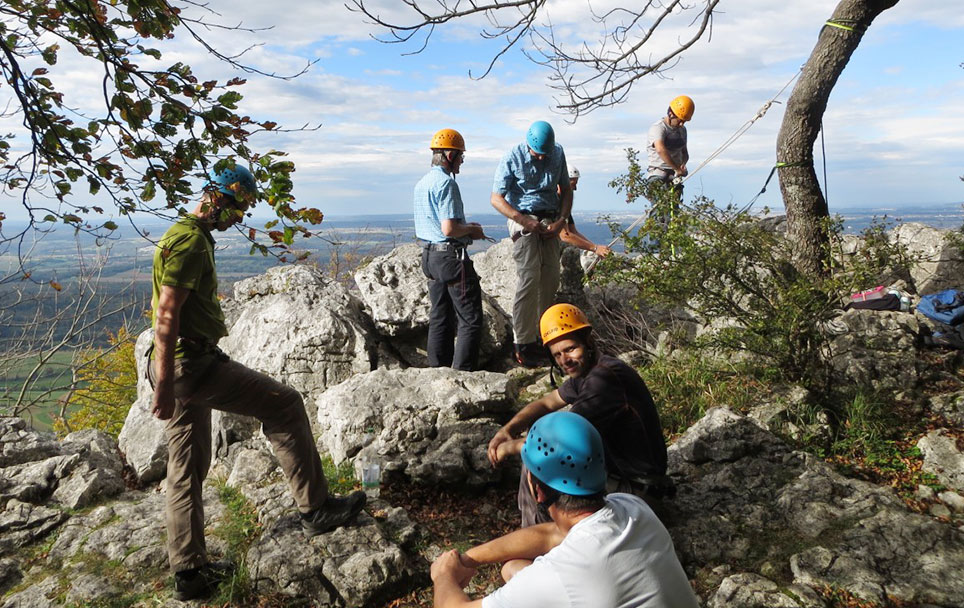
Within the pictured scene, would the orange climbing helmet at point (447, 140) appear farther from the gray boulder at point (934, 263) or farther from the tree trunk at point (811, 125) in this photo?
the gray boulder at point (934, 263)

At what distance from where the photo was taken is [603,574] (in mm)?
2449

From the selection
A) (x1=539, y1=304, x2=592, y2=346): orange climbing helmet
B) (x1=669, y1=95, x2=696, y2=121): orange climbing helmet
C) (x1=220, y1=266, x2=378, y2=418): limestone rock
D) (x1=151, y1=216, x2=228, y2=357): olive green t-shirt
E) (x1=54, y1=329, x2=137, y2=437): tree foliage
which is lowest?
(x1=54, y1=329, x2=137, y2=437): tree foliage

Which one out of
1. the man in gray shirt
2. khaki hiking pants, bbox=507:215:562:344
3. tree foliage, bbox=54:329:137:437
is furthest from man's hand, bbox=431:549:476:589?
tree foliage, bbox=54:329:137:437

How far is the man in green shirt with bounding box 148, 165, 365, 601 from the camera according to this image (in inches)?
156

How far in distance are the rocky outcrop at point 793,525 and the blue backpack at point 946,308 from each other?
9.38ft

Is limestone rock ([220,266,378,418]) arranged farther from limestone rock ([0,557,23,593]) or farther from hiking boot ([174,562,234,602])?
hiking boot ([174,562,234,602])

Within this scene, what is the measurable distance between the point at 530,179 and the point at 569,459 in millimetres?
4979

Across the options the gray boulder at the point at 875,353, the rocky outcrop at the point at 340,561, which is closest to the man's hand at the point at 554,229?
the gray boulder at the point at 875,353

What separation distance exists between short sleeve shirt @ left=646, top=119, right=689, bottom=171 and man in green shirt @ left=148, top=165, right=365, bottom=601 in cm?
655

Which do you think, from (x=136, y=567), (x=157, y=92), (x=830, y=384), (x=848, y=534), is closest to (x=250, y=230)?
(x=157, y=92)

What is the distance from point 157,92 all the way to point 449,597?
2.86m

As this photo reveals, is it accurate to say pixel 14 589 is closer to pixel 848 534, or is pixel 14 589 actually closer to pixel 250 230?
pixel 250 230

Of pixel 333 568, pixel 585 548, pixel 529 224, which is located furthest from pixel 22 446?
pixel 585 548

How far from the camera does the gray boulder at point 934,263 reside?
324 inches
